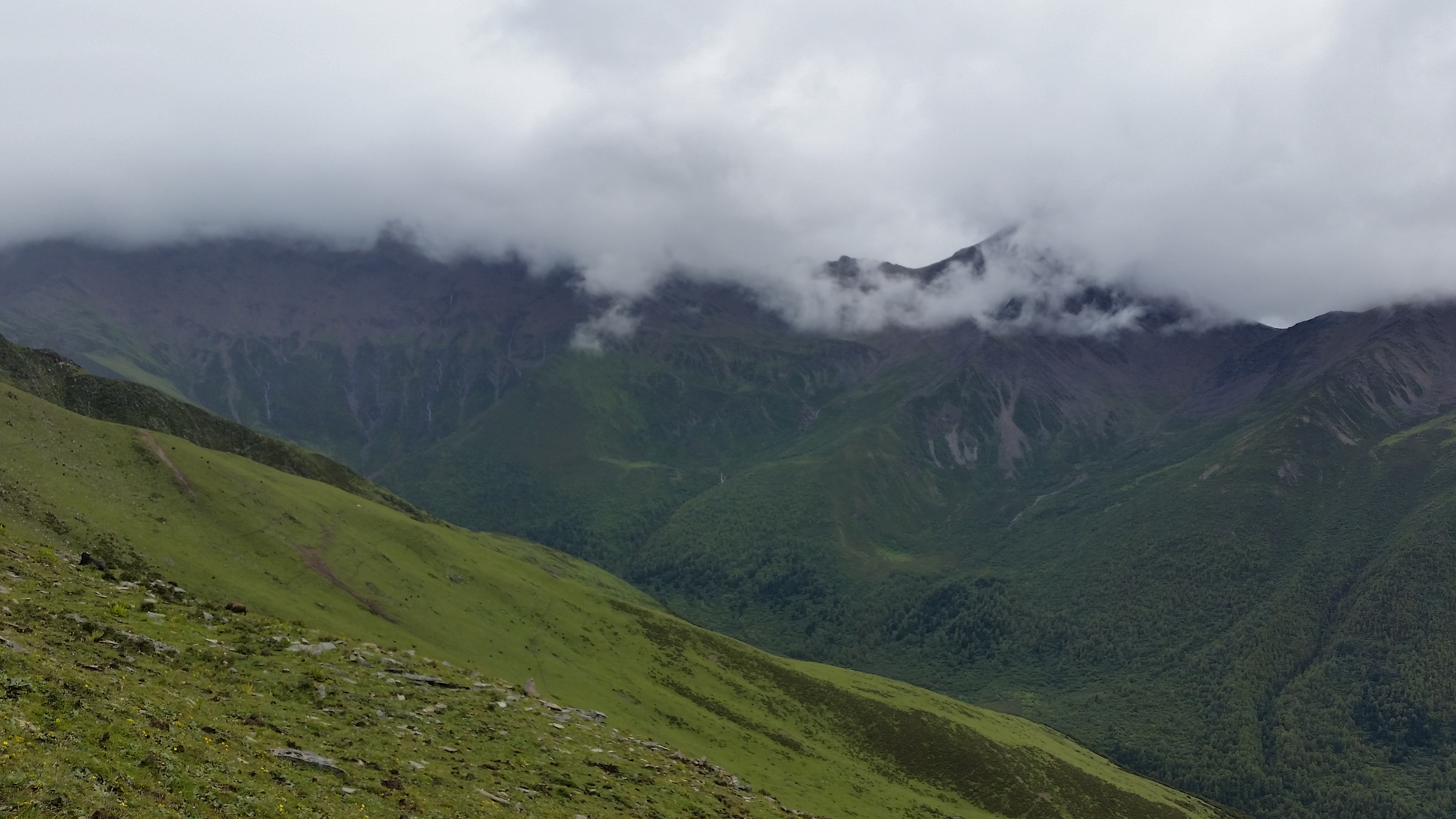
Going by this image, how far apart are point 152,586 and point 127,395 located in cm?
12929

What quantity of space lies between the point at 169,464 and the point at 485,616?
43524 millimetres

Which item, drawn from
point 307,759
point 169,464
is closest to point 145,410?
point 169,464

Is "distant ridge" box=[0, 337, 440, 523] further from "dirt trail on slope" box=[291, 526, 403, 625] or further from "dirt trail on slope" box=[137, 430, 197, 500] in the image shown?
"dirt trail on slope" box=[291, 526, 403, 625]

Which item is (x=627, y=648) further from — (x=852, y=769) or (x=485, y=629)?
Result: (x=852, y=769)

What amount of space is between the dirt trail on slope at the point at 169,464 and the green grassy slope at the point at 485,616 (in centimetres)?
29

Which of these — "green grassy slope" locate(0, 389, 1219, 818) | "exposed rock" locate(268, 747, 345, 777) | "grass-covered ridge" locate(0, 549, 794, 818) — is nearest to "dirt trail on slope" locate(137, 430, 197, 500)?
"green grassy slope" locate(0, 389, 1219, 818)

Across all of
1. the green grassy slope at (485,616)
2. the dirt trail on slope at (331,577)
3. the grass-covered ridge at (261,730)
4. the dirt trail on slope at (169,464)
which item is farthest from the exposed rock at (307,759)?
the dirt trail on slope at (169,464)

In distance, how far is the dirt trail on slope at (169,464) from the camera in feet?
331

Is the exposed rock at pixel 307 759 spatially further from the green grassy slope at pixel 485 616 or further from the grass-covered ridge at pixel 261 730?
the green grassy slope at pixel 485 616

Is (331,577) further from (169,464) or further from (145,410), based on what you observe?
(145,410)

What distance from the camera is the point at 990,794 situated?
142500 millimetres

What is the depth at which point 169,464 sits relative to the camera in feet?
341

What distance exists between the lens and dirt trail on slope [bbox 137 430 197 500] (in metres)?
101

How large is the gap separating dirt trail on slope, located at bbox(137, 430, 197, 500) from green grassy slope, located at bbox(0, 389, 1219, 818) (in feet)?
0.95
